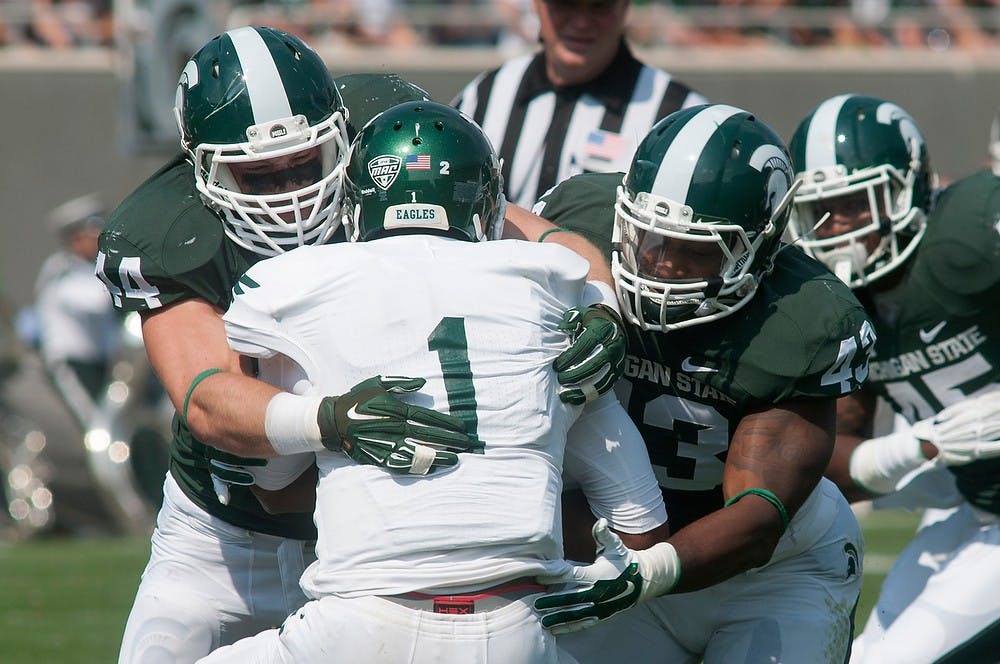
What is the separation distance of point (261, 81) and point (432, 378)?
98cm

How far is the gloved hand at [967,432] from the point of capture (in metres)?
3.91

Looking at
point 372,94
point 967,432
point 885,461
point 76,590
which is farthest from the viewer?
point 76,590

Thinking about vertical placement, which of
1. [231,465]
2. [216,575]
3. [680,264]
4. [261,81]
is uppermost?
[261,81]

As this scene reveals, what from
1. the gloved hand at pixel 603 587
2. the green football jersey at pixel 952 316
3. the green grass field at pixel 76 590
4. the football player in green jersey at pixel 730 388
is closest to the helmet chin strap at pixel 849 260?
the green football jersey at pixel 952 316

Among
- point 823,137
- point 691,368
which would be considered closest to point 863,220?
point 823,137

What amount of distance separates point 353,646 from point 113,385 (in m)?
7.30

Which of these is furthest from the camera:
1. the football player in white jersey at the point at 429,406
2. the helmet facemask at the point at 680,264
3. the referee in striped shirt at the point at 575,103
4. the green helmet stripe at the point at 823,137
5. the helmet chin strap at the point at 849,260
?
the referee in striped shirt at the point at 575,103

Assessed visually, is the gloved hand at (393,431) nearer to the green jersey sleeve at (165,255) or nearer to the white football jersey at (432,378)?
the white football jersey at (432,378)

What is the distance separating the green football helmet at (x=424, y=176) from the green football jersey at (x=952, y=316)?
5.12ft

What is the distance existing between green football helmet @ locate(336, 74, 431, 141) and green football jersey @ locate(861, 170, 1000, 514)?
1408mm

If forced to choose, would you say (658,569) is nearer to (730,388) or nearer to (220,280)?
(730,388)

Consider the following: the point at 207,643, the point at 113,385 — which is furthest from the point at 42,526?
A: the point at 207,643

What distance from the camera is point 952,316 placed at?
400 centimetres

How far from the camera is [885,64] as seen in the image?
13117mm
